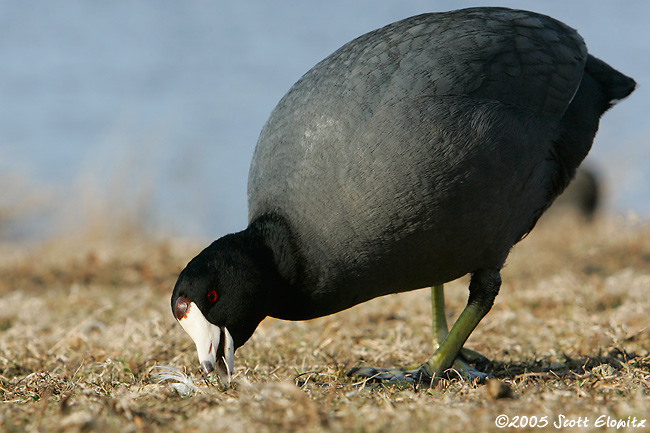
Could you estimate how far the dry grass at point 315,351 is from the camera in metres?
1.95

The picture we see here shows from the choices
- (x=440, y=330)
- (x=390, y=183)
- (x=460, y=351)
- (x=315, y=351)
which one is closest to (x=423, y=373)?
(x=460, y=351)

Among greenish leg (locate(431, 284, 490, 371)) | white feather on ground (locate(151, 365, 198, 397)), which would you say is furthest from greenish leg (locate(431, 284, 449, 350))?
white feather on ground (locate(151, 365, 198, 397))

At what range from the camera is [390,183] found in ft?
9.09

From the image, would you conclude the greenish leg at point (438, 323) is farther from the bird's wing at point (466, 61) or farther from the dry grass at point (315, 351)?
the bird's wing at point (466, 61)

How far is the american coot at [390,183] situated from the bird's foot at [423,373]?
12 millimetres

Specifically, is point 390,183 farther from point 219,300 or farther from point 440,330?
point 440,330

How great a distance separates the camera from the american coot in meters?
2.80

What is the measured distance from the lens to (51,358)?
350 cm

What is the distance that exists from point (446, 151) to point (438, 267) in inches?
21.1

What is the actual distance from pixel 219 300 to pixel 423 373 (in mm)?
954

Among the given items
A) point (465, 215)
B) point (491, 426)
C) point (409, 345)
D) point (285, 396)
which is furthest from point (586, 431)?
point (409, 345)

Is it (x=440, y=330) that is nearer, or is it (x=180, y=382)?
(x=180, y=382)

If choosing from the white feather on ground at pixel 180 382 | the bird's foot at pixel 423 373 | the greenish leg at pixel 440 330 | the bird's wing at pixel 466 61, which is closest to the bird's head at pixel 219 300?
the white feather on ground at pixel 180 382

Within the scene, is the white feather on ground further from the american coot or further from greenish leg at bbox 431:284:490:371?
greenish leg at bbox 431:284:490:371
